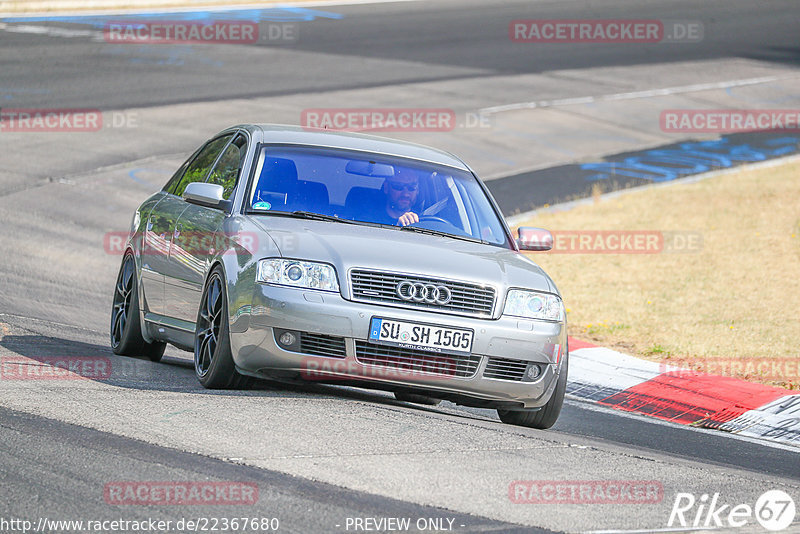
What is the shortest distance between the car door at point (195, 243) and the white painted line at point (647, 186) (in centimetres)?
857

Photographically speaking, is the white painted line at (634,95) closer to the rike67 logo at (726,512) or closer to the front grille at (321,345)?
the front grille at (321,345)

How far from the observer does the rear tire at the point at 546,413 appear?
7.80 meters

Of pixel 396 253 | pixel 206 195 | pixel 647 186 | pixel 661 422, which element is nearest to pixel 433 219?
pixel 396 253

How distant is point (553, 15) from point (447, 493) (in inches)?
1263

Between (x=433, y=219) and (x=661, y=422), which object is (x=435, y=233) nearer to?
(x=433, y=219)

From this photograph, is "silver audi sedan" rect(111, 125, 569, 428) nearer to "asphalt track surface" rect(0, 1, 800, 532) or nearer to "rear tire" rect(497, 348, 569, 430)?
"rear tire" rect(497, 348, 569, 430)

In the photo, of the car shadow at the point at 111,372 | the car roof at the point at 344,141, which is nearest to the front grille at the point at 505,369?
the car shadow at the point at 111,372

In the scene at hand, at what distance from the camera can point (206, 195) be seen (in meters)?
8.08

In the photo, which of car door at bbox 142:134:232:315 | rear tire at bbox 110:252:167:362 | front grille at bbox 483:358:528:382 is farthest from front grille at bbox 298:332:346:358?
rear tire at bbox 110:252:167:362

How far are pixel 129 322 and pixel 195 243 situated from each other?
139 centimetres

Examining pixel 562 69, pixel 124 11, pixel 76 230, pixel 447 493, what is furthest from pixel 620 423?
pixel 124 11

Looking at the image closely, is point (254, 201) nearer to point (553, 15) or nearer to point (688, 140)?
point (688, 140)

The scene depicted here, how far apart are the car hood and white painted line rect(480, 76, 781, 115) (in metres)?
17.4

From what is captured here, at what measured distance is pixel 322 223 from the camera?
7879mm
